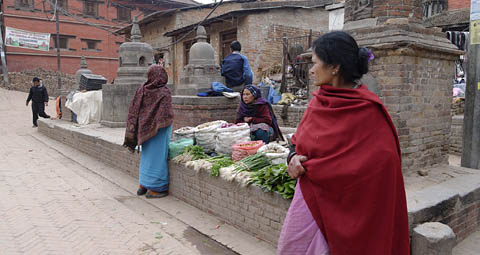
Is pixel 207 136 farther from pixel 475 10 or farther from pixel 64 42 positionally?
pixel 64 42

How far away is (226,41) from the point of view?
52.1ft

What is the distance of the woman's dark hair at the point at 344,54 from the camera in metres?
1.92

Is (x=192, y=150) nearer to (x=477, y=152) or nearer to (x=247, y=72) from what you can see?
(x=247, y=72)

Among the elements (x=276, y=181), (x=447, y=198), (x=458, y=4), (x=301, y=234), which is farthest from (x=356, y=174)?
(x=458, y=4)

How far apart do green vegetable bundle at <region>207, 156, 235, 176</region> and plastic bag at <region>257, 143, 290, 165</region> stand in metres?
0.45

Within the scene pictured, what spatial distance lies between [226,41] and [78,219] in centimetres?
1252

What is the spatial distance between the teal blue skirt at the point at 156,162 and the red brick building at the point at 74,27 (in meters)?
21.7

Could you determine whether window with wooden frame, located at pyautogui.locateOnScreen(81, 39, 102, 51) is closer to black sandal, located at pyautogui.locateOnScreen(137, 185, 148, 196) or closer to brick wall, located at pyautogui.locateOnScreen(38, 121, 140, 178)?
brick wall, located at pyautogui.locateOnScreen(38, 121, 140, 178)

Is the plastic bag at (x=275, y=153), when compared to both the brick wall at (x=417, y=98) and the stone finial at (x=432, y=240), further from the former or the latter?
the stone finial at (x=432, y=240)

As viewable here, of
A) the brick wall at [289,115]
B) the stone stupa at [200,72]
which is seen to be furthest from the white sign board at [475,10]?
the brick wall at [289,115]

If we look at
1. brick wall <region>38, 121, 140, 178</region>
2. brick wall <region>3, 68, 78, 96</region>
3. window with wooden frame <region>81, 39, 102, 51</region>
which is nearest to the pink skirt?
brick wall <region>38, 121, 140, 178</region>

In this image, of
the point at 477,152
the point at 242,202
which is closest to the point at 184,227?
the point at 242,202

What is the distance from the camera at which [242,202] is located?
12.9 ft

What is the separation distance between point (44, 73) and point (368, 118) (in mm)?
29033
